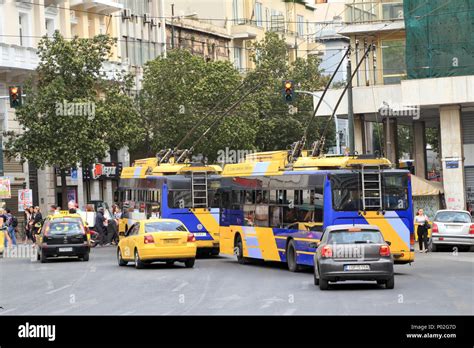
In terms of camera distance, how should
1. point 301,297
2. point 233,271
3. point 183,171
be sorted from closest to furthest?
point 301,297, point 233,271, point 183,171

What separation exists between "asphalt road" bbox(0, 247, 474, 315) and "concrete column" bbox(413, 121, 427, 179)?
94.0 feet

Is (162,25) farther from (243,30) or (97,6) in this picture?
(97,6)

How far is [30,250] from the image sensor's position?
5247 centimetres

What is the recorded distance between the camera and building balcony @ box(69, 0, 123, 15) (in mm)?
72938

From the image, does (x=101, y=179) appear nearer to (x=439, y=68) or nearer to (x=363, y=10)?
(x=363, y=10)

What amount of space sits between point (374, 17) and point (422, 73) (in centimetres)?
656

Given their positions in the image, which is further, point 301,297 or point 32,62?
point 32,62

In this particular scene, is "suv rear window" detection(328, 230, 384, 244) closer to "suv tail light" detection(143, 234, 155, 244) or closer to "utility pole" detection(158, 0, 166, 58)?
"suv tail light" detection(143, 234, 155, 244)

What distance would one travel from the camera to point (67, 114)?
200ft

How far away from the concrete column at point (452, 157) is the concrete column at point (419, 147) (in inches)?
505
